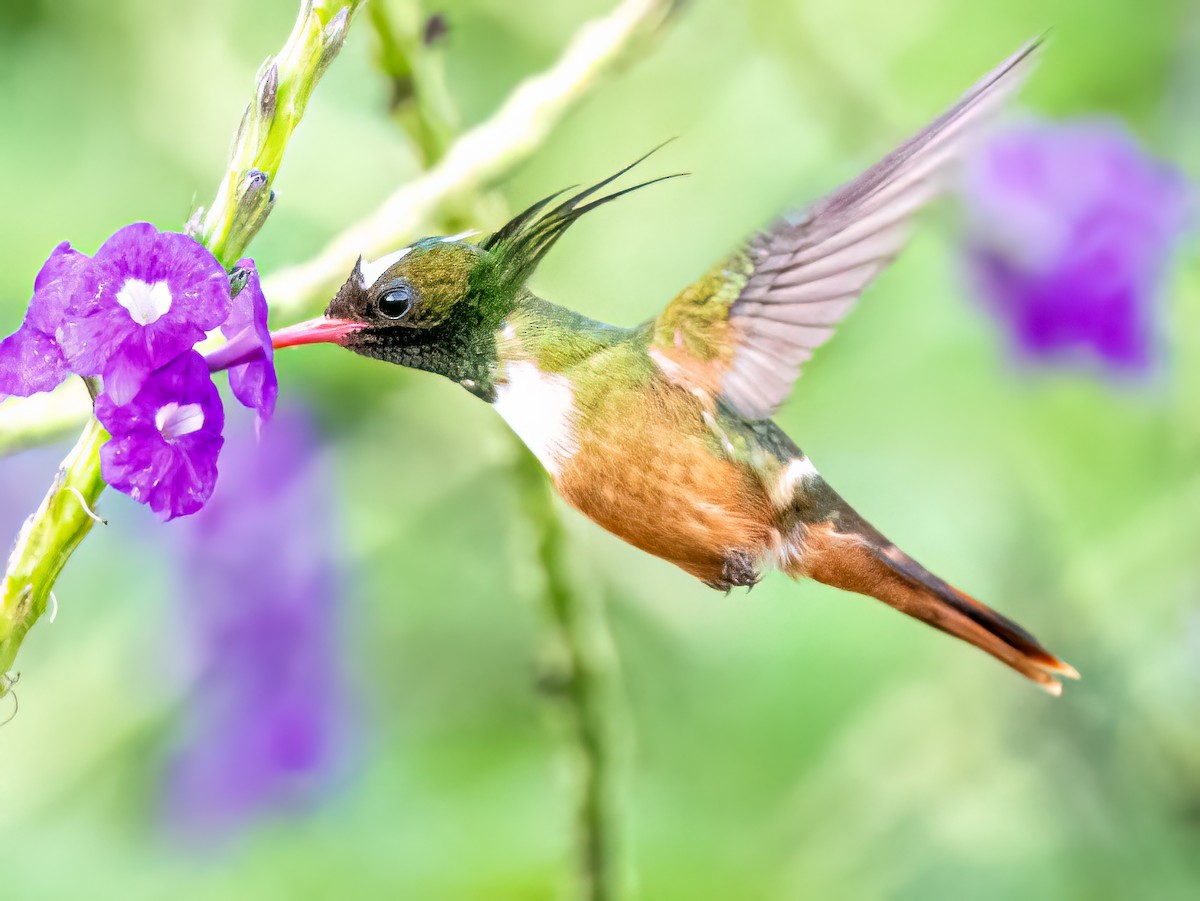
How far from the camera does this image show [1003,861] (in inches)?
103

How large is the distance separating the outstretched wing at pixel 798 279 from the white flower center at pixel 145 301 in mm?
576

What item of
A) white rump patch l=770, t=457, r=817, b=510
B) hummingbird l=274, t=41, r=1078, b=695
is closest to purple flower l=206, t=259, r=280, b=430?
hummingbird l=274, t=41, r=1078, b=695

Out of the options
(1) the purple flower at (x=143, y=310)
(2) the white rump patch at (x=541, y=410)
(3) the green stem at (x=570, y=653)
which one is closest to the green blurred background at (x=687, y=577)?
(3) the green stem at (x=570, y=653)

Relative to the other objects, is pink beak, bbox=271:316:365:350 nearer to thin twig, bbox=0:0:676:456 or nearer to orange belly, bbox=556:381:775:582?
A: thin twig, bbox=0:0:676:456

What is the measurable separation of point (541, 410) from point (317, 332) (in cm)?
23

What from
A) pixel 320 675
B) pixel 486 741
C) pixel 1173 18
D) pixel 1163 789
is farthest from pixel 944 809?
pixel 1173 18

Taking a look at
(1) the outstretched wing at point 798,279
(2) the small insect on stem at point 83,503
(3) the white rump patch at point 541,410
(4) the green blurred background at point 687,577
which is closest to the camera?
(2) the small insect on stem at point 83,503

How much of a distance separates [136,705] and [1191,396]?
6.29 feet

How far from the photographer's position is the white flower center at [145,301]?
3.14 ft

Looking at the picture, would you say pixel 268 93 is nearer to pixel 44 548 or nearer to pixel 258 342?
pixel 258 342

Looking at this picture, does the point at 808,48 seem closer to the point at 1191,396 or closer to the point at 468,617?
the point at 1191,396

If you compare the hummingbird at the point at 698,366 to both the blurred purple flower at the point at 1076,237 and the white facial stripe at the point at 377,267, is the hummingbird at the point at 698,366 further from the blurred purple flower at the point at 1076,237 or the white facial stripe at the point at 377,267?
the blurred purple flower at the point at 1076,237

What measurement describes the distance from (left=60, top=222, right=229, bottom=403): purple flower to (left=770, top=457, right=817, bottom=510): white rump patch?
67 cm

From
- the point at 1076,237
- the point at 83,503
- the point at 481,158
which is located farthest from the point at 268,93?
the point at 1076,237
